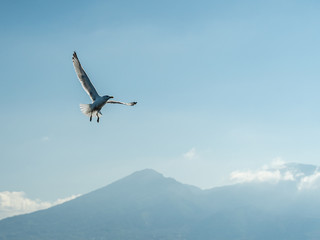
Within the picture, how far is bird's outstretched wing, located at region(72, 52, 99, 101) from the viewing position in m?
27.6

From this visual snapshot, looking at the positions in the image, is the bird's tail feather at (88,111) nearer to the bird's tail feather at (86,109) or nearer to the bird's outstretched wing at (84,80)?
the bird's tail feather at (86,109)

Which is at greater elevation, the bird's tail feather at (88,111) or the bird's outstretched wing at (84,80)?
the bird's outstretched wing at (84,80)

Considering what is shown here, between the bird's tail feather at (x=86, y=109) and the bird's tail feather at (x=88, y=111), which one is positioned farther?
the bird's tail feather at (x=86, y=109)

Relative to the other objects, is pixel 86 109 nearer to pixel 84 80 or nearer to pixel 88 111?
pixel 88 111

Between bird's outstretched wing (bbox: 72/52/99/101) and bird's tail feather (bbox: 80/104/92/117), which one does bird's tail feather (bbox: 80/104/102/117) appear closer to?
bird's tail feather (bbox: 80/104/92/117)

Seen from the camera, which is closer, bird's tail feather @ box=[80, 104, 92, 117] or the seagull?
the seagull

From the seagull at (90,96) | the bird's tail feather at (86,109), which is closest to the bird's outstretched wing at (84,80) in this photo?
the seagull at (90,96)

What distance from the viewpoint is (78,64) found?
27578 mm

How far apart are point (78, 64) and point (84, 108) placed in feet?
9.11

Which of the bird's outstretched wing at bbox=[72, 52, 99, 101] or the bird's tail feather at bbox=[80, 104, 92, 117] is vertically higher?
the bird's outstretched wing at bbox=[72, 52, 99, 101]

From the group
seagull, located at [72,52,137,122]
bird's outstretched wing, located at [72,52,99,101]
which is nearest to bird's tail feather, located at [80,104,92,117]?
seagull, located at [72,52,137,122]

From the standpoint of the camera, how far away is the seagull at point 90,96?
27375 millimetres

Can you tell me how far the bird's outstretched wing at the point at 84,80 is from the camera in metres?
27.6

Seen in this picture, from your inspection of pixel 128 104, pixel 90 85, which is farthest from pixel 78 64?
pixel 128 104
